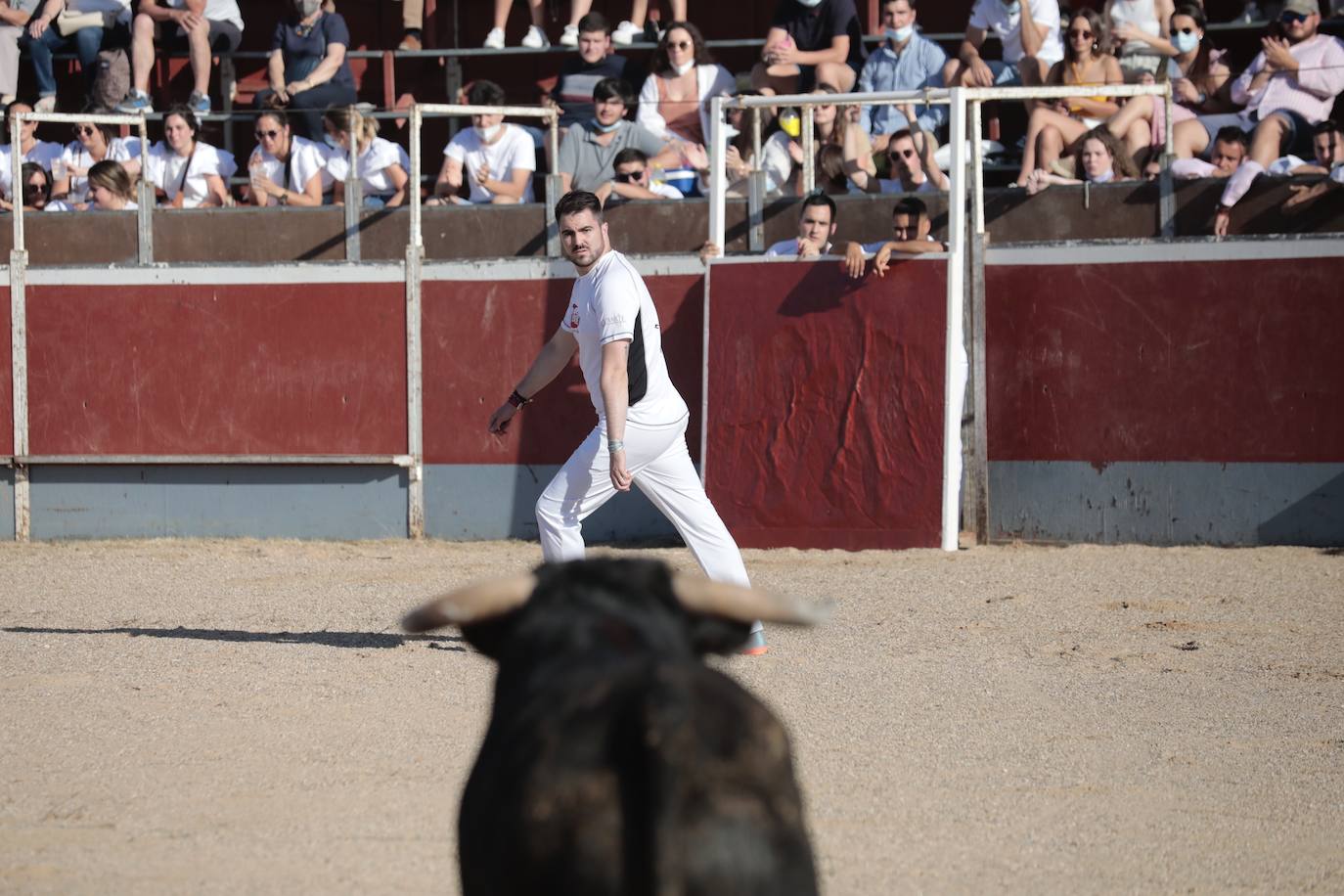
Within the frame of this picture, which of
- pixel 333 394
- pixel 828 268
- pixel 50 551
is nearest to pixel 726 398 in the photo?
pixel 828 268

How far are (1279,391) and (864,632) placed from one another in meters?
3.66

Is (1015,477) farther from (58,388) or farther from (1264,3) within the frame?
(58,388)

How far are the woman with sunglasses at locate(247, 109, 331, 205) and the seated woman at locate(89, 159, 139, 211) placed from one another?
870 mm

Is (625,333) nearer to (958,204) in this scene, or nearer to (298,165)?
(958,204)

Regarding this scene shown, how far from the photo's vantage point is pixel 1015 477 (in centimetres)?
995

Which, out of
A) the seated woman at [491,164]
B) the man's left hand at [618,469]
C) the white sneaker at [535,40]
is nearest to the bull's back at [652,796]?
the man's left hand at [618,469]

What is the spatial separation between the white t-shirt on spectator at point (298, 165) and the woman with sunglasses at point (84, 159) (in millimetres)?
1049

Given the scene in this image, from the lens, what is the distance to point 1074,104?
1070 cm

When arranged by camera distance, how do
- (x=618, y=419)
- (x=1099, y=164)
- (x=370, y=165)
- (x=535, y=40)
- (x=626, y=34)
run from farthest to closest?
(x=535, y=40)
(x=626, y=34)
(x=370, y=165)
(x=1099, y=164)
(x=618, y=419)

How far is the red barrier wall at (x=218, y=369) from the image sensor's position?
10.7 m

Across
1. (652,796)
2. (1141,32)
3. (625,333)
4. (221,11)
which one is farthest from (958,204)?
(652,796)

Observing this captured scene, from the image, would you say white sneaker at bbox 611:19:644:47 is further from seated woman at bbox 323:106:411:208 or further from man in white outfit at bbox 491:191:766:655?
man in white outfit at bbox 491:191:766:655

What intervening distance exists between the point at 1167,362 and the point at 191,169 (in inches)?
270

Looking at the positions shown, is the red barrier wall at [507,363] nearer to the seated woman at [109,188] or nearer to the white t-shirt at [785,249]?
the white t-shirt at [785,249]
